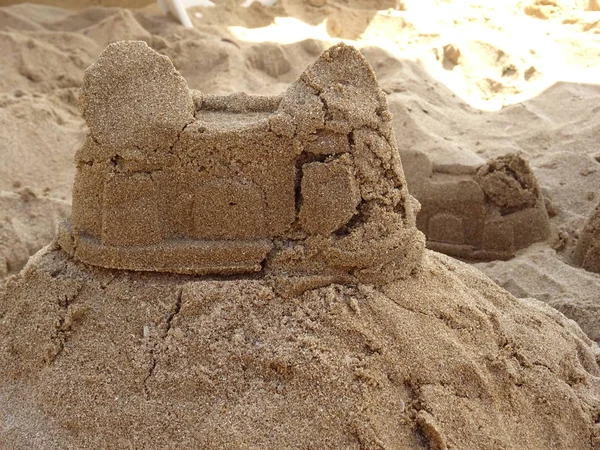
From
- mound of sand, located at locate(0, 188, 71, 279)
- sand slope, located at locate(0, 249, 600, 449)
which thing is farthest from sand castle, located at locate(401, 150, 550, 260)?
mound of sand, located at locate(0, 188, 71, 279)

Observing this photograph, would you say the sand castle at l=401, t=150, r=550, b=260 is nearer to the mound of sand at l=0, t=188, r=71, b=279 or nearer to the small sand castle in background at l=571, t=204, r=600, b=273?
the small sand castle in background at l=571, t=204, r=600, b=273

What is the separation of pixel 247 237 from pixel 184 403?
1.51 feet

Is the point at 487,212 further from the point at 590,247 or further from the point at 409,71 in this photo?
the point at 409,71

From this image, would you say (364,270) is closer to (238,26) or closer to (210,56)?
(210,56)

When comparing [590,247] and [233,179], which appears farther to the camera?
[590,247]

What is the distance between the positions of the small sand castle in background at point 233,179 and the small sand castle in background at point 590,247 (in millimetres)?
1857

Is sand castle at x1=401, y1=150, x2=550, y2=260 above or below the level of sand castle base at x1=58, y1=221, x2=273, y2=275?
below

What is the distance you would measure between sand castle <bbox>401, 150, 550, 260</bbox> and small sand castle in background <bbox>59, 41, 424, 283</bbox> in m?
1.91

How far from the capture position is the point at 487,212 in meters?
3.63

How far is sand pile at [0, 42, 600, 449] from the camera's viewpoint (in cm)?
162

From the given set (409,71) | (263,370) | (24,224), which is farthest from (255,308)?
(409,71)

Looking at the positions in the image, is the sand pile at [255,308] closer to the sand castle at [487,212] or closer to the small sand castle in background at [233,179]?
the small sand castle in background at [233,179]

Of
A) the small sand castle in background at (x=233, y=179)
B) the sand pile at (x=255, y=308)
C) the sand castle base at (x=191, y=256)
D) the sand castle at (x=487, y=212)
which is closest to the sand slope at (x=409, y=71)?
the sand castle at (x=487, y=212)

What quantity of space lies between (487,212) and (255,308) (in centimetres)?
223
